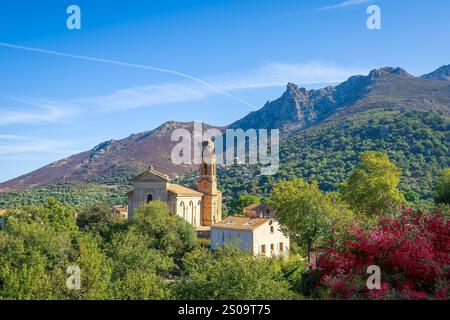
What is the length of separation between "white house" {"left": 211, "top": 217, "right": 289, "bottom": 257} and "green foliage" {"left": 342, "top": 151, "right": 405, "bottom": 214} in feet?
26.4

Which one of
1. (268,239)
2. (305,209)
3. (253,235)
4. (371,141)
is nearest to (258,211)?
(268,239)

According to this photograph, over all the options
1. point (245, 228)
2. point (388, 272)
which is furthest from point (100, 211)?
point (388, 272)

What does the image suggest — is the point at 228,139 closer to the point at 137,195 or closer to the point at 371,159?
the point at 137,195

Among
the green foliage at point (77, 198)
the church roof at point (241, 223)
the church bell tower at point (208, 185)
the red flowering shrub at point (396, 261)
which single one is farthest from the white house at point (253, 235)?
the green foliage at point (77, 198)

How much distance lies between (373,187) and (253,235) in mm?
12225

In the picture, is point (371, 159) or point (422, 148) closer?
point (371, 159)

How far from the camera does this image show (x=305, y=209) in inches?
1583

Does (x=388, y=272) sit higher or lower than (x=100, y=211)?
lower

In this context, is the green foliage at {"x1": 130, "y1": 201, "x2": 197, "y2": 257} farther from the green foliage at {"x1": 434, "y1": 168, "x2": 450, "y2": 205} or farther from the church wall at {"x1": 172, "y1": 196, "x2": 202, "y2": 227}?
the green foliage at {"x1": 434, "y1": 168, "x2": 450, "y2": 205}

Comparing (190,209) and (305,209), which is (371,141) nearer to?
(190,209)

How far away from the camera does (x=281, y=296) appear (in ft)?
59.7

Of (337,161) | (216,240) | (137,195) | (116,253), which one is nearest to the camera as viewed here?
(116,253)

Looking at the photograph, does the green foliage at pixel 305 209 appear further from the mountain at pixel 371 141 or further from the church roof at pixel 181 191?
the mountain at pixel 371 141
